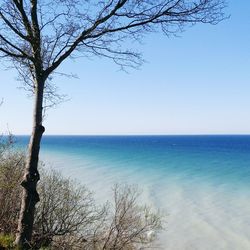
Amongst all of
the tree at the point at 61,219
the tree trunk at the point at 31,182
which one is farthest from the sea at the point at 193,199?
the tree trunk at the point at 31,182

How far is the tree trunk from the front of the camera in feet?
24.5

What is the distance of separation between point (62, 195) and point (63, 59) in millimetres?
7557

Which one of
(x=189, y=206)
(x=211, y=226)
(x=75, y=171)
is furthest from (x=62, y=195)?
(x=75, y=171)

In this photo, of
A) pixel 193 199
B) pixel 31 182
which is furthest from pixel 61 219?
pixel 193 199

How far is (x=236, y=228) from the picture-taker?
25.0 m

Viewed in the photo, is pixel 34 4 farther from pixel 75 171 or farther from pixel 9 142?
pixel 75 171

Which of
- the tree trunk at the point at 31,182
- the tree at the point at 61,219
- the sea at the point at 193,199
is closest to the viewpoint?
the tree trunk at the point at 31,182

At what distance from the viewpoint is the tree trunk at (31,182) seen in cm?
746

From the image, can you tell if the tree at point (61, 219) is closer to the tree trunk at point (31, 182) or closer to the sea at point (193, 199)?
the sea at point (193, 199)

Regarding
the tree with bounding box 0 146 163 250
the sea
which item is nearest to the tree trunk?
the tree with bounding box 0 146 163 250

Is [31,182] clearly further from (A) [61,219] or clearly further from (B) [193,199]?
(B) [193,199]

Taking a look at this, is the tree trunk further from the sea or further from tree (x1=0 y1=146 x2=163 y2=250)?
the sea

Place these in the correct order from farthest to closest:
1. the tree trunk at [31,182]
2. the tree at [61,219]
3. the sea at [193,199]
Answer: the sea at [193,199], the tree at [61,219], the tree trunk at [31,182]

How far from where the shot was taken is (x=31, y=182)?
7.45 meters
